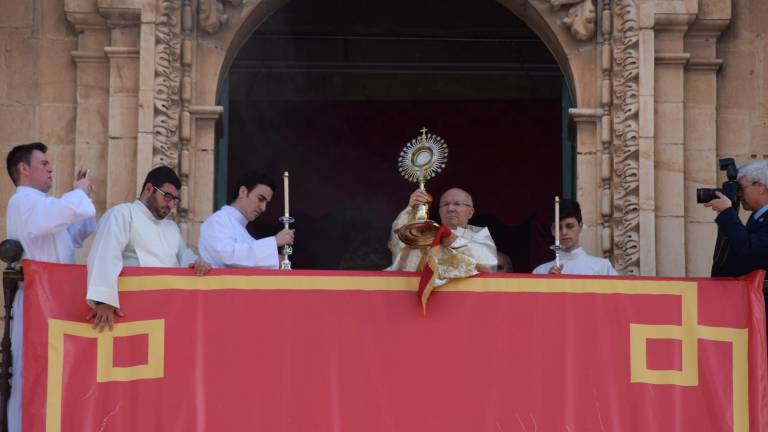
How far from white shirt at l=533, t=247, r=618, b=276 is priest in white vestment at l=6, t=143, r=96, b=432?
278 cm

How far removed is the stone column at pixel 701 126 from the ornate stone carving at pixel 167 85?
10.5ft

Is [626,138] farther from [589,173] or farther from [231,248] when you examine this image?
[231,248]

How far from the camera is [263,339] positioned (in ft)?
31.2

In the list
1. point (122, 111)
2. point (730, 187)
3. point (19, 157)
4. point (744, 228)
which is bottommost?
point (744, 228)

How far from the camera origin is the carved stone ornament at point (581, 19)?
11430mm

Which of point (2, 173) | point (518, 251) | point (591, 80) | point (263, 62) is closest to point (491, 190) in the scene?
point (518, 251)

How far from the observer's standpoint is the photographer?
9469 millimetres

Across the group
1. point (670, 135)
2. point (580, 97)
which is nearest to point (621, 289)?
point (670, 135)

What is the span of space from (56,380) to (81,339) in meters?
0.25

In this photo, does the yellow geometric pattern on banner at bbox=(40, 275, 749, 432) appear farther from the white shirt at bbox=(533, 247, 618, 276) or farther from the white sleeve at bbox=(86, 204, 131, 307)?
the white shirt at bbox=(533, 247, 618, 276)

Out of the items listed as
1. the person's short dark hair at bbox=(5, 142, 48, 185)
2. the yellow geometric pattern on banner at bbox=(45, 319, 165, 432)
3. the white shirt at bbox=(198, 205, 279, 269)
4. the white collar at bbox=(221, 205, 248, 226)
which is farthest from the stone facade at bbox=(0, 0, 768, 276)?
the yellow geometric pattern on banner at bbox=(45, 319, 165, 432)

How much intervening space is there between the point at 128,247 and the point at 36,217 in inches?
22.3

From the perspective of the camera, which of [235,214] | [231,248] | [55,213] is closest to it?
[55,213]

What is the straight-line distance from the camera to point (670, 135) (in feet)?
37.0
